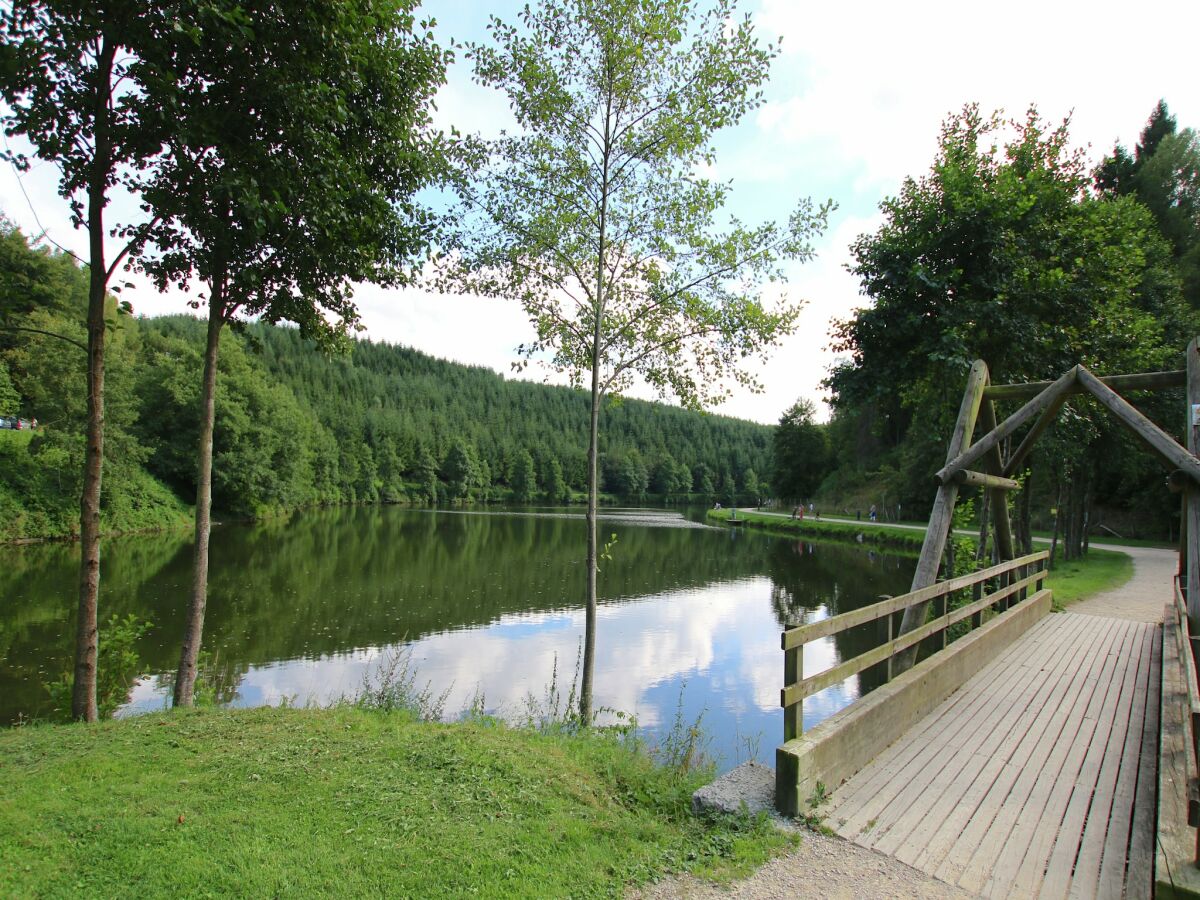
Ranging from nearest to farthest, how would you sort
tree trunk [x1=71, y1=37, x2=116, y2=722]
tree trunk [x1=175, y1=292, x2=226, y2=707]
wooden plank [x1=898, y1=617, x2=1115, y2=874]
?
wooden plank [x1=898, y1=617, x2=1115, y2=874] < tree trunk [x1=71, y1=37, x2=116, y2=722] < tree trunk [x1=175, y1=292, x2=226, y2=707]

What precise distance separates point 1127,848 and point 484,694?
8.77 m

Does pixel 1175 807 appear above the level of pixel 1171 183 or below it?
below

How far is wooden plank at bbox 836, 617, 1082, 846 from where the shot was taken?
429cm

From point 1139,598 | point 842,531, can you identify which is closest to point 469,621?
point 1139,598

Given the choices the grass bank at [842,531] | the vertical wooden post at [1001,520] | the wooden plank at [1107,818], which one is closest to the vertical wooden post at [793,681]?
the wooden plank at [1107,818]

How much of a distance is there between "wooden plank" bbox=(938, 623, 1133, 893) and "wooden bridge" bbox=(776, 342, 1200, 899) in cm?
1

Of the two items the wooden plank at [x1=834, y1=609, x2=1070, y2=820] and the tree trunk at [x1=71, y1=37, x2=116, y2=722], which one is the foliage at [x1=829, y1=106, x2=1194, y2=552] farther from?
the tree trunk at [x1=71, y1=37, x2=116, y2=722]

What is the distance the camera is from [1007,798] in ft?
14.2

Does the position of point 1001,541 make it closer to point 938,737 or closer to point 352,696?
point 938,737

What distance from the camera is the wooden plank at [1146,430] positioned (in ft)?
21.1

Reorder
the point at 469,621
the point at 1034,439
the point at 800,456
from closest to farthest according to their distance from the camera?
1. the point at 1034,439
2. the point at 469,621
3. the point at 800,456

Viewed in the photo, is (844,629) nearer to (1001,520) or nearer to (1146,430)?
(1146,430)

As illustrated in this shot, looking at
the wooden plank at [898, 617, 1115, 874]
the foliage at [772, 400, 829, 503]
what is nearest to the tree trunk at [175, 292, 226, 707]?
the wooden plank at [898, 617, 1115, 874]

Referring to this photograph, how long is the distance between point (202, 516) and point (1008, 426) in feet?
31.7
